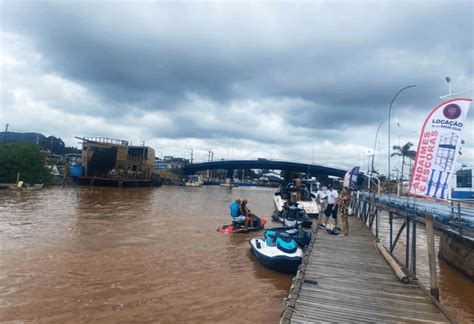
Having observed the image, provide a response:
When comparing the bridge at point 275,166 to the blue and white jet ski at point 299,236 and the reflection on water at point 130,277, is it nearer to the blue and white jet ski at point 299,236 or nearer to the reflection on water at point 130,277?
the reflection on water at point 130,277

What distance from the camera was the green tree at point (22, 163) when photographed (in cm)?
3974

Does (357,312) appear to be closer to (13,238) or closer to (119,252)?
(119,252)

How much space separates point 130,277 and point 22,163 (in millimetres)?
40077

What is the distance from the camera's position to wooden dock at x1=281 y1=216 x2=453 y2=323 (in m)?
5.30

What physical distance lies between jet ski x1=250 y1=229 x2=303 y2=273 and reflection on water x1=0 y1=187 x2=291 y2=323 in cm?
30

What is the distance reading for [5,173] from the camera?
130 ft

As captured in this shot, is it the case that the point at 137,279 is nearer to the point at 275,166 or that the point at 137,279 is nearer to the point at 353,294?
the point at 353,294

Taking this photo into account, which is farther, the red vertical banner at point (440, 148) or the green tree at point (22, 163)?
→ the green tree at point (22, 163)

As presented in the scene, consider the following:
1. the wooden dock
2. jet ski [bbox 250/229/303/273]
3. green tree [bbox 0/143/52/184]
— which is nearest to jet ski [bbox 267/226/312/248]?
jet ski [bbox 250/229/303/273]

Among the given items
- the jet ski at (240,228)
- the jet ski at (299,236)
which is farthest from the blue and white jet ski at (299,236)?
the jet ski at (240,228)

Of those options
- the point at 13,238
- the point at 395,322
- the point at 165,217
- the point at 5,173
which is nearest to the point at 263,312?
the point at 395,322

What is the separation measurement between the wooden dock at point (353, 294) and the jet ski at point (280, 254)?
2.25 ft

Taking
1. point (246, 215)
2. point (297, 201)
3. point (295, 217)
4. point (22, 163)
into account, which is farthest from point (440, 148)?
point (22, 163)

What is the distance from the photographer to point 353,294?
6352 mm
